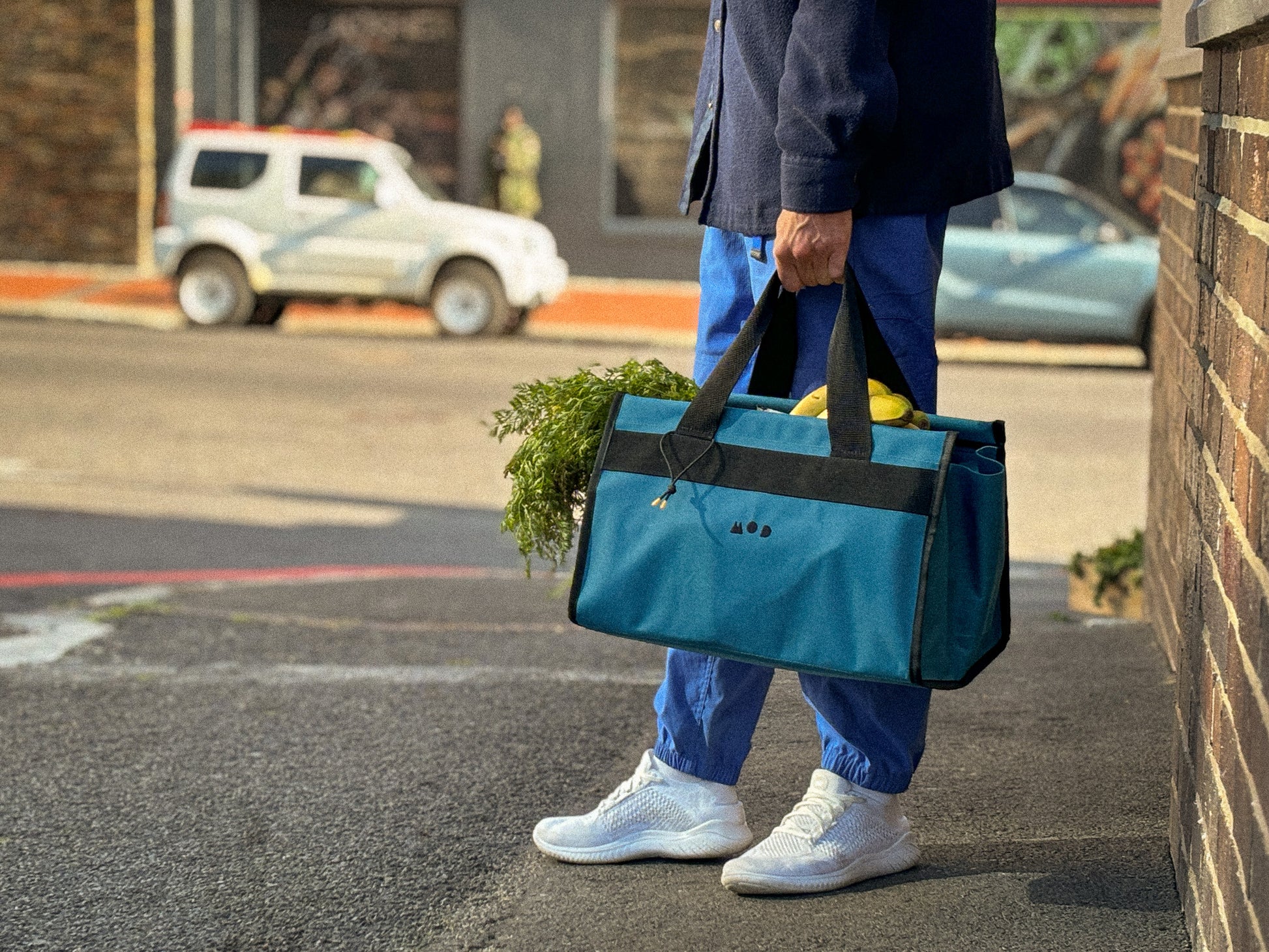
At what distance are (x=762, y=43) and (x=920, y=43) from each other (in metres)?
0.27

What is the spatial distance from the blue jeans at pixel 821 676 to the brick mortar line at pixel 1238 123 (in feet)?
1.57

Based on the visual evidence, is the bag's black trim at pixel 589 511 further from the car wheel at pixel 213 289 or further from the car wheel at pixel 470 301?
the car wheel at pixel 213 289

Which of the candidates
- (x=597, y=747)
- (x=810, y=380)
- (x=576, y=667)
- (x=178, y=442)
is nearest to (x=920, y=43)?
(x=810, y=380)

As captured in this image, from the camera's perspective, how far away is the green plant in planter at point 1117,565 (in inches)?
203

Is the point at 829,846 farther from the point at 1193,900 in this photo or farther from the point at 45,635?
the point at 45,635

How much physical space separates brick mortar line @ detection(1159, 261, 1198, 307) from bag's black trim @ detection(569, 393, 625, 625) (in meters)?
1.40

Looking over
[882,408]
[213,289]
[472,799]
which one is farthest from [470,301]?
[882,408]

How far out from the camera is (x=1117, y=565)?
17.0 ft

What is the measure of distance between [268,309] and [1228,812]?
15151 millimetres

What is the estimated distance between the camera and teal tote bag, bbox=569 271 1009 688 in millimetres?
2590

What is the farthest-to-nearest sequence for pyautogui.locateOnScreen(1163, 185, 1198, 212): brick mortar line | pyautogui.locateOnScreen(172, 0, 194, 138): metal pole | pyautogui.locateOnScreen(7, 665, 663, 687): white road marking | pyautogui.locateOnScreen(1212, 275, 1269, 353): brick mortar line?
pyautogui.locateOnScreen(172, 0, 194, 138): metal pole
pyautogui.locateOnScreen(7, 665, 663, 687): white road marking
pyautogui.locateOnScreen(1163, 185, 1198, 212): brick mortar line
pyautogui.locateOnScreen(1212, 275, 1269, 353): brick mortar line

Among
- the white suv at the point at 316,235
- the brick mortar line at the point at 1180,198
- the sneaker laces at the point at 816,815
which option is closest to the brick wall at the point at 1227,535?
the brick mortar line at the point at 1180,198

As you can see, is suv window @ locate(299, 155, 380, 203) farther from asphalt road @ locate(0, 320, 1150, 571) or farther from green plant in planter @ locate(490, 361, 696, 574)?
green plant in planter @ locate(490, 361, 696, 574)

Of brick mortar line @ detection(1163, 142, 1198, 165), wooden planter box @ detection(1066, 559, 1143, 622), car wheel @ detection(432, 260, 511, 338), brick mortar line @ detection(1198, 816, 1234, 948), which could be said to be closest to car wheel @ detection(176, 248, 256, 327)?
car wheel @ detection(432, 260, 511, 338)
